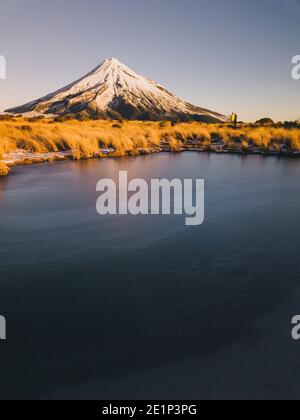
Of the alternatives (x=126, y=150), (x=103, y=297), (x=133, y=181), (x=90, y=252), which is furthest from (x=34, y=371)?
(x=126, y=150)

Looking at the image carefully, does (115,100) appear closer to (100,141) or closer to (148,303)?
(100,141)

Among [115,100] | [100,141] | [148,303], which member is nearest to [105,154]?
[100,141]

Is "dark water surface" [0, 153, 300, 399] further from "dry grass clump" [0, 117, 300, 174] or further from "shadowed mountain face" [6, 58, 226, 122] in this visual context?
"shadowed mountain face" [6, 58, 226, 122]

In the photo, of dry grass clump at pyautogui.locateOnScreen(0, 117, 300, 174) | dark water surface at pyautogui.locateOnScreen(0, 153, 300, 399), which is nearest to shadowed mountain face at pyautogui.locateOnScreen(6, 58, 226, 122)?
dry grass clump at pyautogui.locateOnScreen(0, 117, 300, 174)

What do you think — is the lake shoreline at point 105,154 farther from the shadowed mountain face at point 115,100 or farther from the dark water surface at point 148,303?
the shadowed mountain face at point 115,100

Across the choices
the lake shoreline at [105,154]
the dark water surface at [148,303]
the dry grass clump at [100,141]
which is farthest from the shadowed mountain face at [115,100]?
the dark water surface at [148,303]
